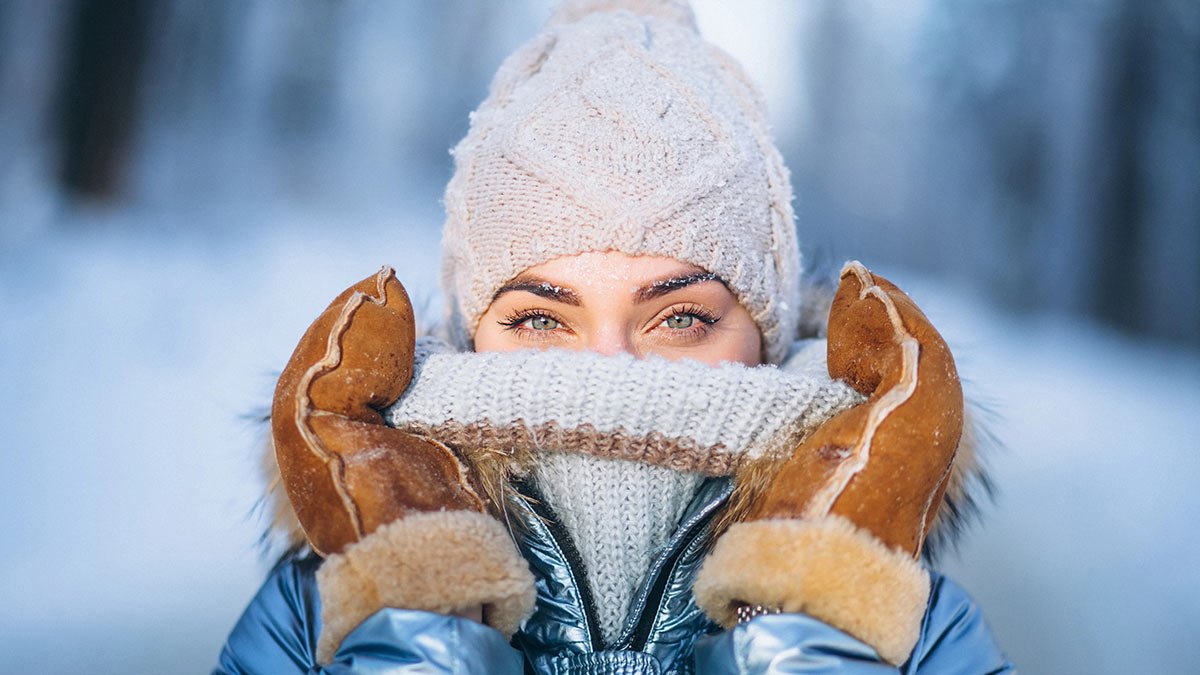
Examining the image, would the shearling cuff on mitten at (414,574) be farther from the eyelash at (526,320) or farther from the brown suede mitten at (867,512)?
the eyelash at (526,320)

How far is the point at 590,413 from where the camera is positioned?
1.03 metres

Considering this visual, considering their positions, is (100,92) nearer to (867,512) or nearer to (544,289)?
(544,289)

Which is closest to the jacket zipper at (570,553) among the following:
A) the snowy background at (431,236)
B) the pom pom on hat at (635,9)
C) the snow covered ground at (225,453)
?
the pom pom on hat at (635,9)

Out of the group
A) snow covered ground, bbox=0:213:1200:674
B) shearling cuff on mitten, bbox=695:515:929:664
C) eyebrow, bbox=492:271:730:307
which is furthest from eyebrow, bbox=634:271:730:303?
snow covered ground, bbox=0:213:1200:674

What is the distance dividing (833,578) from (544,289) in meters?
0.53

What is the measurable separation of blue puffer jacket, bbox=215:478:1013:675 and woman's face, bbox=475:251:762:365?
0.63 feet

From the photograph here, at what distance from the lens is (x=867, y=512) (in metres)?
0.88

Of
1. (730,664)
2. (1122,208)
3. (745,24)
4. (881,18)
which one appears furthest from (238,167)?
(1122,208)

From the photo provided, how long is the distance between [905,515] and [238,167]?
2.46 metres

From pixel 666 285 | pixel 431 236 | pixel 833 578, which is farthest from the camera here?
pixel 431 236

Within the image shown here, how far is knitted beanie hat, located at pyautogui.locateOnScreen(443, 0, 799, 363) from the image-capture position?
1213 mm

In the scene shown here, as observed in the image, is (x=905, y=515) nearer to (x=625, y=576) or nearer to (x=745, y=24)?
(x=625, y=576)

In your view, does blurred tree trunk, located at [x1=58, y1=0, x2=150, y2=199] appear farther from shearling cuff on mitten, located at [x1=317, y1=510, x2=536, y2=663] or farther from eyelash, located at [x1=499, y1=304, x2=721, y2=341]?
shearling cuff on mitten, located at [x1=317, y1=510, x2=536, y2=663]

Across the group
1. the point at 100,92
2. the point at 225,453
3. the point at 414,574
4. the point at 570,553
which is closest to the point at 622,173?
the point at 570,553
